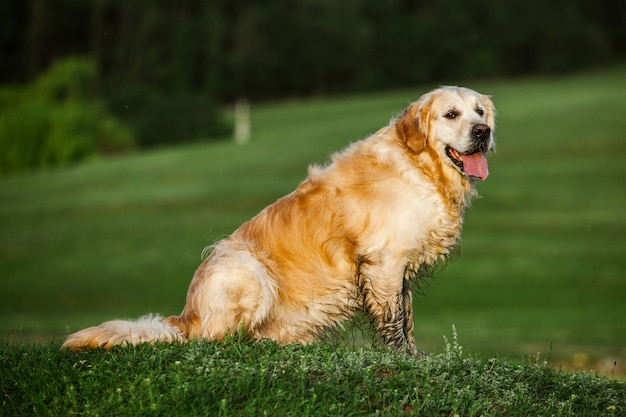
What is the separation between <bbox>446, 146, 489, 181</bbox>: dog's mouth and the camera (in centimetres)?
693

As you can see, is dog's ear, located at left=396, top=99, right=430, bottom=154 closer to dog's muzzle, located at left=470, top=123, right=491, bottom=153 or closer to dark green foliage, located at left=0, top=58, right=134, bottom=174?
dog's muzzle, located at left=470, top=123, right=491, bottom=153

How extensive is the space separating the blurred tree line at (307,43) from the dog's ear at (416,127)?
51.0 meters

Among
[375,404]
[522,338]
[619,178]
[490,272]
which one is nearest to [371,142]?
[375,404]

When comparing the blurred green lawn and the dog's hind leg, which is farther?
the blurred green lawn

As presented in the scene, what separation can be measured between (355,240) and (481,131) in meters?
1.17

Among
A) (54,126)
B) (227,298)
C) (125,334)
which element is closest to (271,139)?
(54,126)

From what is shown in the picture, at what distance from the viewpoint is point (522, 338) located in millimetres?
16844

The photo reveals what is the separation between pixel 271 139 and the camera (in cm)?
4153

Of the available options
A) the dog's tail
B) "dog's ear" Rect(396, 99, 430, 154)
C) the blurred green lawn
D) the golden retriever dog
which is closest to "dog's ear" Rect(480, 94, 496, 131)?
the golden retriever dog

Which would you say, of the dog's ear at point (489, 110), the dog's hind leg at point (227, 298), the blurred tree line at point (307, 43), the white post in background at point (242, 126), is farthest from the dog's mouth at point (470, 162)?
the blurred tree line at point (307, 43)

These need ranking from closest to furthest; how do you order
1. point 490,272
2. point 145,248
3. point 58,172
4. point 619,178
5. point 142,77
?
point 490,272 → point 145,248 → point 619,178 → point 58,172 → point 142,77

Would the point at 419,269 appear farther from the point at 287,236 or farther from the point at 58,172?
the point at 58,172

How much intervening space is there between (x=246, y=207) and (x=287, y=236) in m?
24.2

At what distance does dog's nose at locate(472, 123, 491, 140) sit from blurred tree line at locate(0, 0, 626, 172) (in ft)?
168
